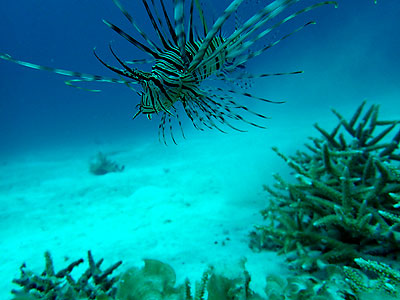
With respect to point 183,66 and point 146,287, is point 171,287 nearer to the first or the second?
point 146,287

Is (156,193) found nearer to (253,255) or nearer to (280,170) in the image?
(280,170)

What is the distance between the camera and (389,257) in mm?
1764

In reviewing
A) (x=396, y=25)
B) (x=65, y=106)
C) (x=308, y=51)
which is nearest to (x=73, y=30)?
(x=65, y=106)

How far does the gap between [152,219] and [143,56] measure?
2560cm

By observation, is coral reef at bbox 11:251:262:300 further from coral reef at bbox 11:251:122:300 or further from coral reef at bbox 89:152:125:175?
coral reef at bbox 89:152:125:175

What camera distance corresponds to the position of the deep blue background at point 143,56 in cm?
1691

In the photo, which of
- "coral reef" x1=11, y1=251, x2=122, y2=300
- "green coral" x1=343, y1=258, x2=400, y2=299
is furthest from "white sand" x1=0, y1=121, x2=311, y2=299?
"green coral" x1=343, y1=258, x2=400, y2=299

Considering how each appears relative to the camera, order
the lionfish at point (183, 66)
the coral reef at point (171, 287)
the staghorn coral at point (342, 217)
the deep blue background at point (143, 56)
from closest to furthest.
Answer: the lionfish at point (183, 66) → the coral reef at point (171, 287) → the staghorn coral at point (342, 217) → the deep blue background at point (143, 56)

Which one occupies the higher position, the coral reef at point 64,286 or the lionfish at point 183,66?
the lionfish at point 183,66

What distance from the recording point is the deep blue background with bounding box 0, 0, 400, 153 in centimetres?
1691

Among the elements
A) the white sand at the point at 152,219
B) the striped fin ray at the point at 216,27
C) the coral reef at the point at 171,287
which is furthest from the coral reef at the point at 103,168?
the striped fin ray at the point at 216,27

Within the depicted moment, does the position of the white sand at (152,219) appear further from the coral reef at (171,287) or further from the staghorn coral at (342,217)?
the coral reef at (171,287)

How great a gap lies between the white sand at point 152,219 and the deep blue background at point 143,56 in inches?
79.9

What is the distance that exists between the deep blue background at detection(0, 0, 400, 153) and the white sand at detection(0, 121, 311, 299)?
2.03 meters
